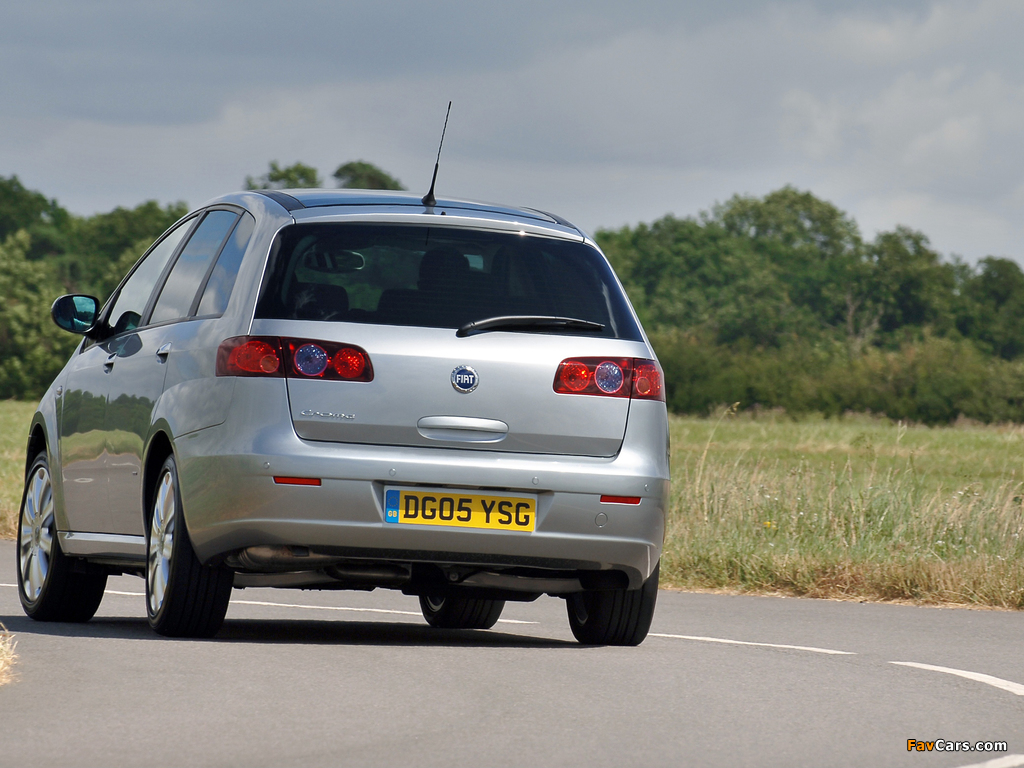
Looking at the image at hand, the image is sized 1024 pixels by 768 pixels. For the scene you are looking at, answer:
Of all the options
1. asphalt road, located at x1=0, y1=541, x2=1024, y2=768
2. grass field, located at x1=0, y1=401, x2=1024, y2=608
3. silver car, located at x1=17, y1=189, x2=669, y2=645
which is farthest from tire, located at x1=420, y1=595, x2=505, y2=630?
grass field, located at x1=0, y1=401, x2=1024, y2=608

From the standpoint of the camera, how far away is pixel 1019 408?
91438 mm

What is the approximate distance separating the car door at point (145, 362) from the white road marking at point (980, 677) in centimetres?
350

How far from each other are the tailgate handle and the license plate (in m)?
0.22

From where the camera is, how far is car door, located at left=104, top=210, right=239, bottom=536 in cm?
831

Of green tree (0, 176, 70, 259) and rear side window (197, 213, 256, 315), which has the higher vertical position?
rear side window (197, 213, 256, 315)

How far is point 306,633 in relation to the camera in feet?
29.5

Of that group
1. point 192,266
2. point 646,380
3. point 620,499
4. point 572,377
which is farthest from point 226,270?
point 620,499

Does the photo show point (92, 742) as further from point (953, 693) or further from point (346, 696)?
point (953, 693)

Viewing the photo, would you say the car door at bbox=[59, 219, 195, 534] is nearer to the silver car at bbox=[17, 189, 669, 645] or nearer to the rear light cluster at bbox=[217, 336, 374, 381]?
the silver car at bbox=[17, 189, 669, 645]

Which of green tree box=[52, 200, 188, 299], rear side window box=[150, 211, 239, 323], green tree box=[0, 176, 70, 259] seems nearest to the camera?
rear side window box=[150, 211, 239, 323]

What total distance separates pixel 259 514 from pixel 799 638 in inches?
134

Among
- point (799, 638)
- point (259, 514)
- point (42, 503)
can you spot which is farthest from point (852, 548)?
point (259, 514)

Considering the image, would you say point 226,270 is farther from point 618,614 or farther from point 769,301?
point 769,301

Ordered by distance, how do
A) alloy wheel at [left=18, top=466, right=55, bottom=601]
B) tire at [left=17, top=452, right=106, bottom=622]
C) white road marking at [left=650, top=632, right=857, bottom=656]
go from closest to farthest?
white road marking at [left=650, top=632, right=857, bottom=656] → tire at [left=17, top=452, right=106, bottom=622] → alloy wheel at [left=18, top=466, right=55, bottom=601]
